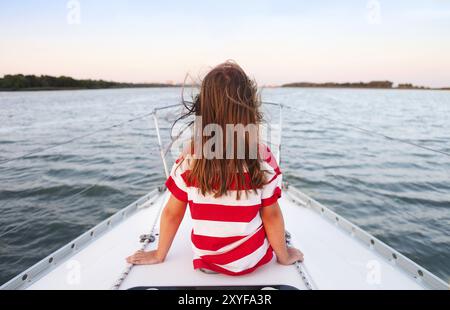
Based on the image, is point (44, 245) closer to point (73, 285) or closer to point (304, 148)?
point (73, 285)

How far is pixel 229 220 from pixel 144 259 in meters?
0.53

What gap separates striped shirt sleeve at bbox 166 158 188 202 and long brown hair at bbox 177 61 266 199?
6cm

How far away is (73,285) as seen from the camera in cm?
126

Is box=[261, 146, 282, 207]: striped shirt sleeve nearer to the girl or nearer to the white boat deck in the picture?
the girl

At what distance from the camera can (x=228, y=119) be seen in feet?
3.39

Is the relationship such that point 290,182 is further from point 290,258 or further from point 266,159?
point 266,159

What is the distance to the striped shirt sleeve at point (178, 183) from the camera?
3.78 feet

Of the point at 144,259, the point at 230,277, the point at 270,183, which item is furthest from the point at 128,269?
the point at 270,183

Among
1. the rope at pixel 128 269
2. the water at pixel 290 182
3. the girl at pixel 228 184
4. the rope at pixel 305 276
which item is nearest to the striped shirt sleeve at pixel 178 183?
the girl at pixel 228 184

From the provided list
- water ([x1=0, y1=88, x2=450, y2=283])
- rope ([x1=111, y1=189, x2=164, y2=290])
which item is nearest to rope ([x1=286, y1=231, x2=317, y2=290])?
rope ([x1=111, y1=189, x2=164, y2=290])

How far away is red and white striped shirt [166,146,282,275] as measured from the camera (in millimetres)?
1104

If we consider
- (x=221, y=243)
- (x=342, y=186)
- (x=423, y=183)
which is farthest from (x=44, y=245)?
(x=423, y=183)

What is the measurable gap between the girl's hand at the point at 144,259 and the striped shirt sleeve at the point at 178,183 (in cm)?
38

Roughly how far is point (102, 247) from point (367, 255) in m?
1.42
